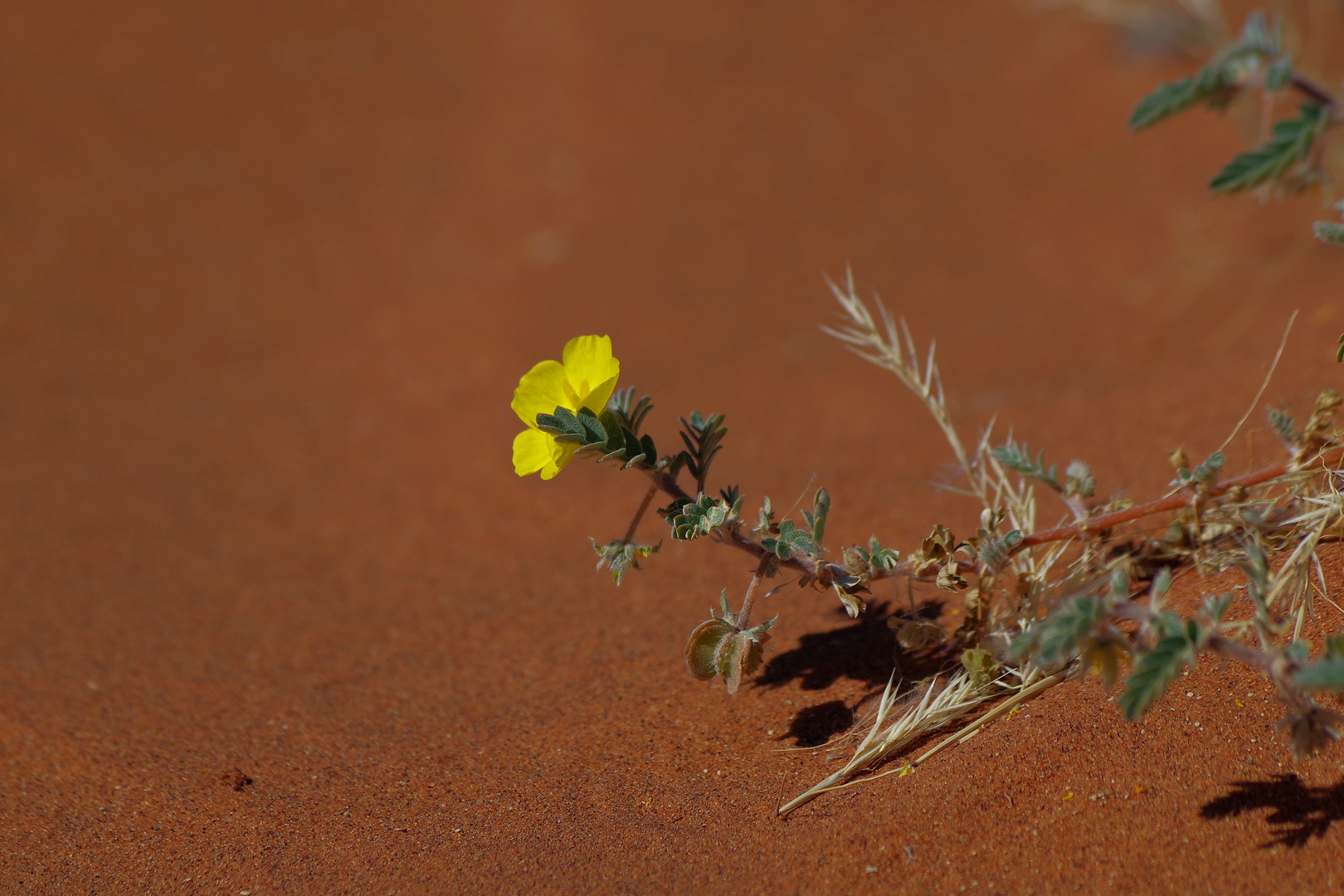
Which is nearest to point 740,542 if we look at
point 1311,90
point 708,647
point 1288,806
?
point 708,647

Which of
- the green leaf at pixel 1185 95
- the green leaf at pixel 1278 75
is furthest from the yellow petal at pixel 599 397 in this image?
the green leaf at pixel 1278 75

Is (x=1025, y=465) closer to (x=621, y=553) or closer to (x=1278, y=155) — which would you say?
(x=1278, y=155)

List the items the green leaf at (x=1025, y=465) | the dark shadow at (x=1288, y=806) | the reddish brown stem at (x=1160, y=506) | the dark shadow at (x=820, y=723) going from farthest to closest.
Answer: the dark shadow at (x=820, y=723) → the green leaf at (x=1025, y=465) → the reddish brown stem at (x=1160, y=506) → the dark shadow at (x=1288, y=806)

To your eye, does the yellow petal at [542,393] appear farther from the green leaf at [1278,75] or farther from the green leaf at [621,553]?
the green leaf at [1278,75]

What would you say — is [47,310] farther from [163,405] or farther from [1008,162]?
[1008,162]

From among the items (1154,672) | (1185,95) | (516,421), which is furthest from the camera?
(516,421)

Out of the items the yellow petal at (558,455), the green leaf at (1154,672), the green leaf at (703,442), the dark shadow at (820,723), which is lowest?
the green leaf at (1154,672)

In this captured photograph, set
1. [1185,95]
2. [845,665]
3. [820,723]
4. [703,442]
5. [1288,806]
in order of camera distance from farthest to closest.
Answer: [845,665]
[820,723]
[703,442]
[1185,95]
[1288,806]
